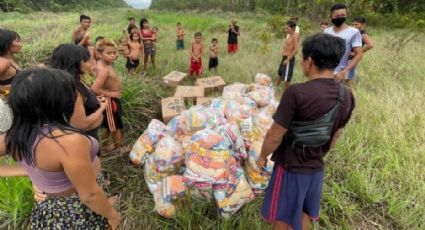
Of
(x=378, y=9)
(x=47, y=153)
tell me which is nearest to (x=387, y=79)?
(x=47, y=153)

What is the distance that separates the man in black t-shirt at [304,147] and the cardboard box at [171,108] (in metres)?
1.72

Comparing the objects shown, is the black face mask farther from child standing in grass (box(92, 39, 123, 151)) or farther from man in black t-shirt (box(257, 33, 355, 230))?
child standing in grass (box(92, 39, 123, 151))

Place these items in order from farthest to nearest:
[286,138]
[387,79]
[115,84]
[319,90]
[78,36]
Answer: [387,79], [78,36], [115,84], [286,138], [319,90]

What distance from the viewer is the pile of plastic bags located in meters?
2.17

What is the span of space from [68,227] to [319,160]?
4.62 feet

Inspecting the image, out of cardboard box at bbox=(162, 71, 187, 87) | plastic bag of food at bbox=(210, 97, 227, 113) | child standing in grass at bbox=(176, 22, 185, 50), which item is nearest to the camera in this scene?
plastic bag of food at bbox=(210, 97, 227, 113)

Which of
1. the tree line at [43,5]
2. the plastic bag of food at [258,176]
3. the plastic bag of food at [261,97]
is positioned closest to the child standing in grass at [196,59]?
the plastic bag of food at [261,97]

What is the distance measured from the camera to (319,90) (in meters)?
1.47

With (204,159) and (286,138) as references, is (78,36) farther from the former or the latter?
(286,138)

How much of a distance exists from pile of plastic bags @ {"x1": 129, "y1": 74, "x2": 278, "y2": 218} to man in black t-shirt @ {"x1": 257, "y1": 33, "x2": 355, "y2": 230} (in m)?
0.40

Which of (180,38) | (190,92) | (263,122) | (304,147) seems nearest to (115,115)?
(190,92)

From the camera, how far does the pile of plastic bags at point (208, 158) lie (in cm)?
217

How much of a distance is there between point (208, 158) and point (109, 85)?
1261mm

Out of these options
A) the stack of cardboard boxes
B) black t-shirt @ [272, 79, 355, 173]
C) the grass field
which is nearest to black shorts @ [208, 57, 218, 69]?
the grass field
